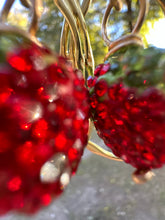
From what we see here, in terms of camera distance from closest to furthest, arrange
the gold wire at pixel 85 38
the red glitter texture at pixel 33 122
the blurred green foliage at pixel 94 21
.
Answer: the red glitter texture at pixel 33 122, the gold wire at pixel 85 38, the blurred green foliage at pixel 94 21

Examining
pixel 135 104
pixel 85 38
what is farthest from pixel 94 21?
pixel 135 104

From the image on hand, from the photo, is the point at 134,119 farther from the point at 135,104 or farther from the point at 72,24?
the point at 72,24

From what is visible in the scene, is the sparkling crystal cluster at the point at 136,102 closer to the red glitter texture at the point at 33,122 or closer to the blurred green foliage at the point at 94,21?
the red glitter texture at the point at 33,122

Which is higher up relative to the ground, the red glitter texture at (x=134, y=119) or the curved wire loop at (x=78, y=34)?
the curved wire loop at (x=78, y=34)

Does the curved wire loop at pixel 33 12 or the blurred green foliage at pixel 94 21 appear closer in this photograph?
the curved wire loop at pixel 33 12

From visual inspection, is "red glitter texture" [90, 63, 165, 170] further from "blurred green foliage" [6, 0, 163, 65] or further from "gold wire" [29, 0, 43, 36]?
"blurred green foliage" [6, 0, 163, 65]

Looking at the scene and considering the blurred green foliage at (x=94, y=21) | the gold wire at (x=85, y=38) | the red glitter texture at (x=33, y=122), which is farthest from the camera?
the blurred green foliage at (x=94, y=21)

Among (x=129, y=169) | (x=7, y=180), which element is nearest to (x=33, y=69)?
(x=7, y=180)

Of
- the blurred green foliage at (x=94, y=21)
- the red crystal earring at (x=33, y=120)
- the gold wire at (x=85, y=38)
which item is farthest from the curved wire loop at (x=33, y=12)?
the blurred green foliage at (x=94, y=21)

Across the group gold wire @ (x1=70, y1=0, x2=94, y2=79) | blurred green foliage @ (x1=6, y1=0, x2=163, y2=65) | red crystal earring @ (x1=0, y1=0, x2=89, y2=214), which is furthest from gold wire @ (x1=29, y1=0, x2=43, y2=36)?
blurred green foliage @ (x1=6, y1=0, x2=163, y2=65)
